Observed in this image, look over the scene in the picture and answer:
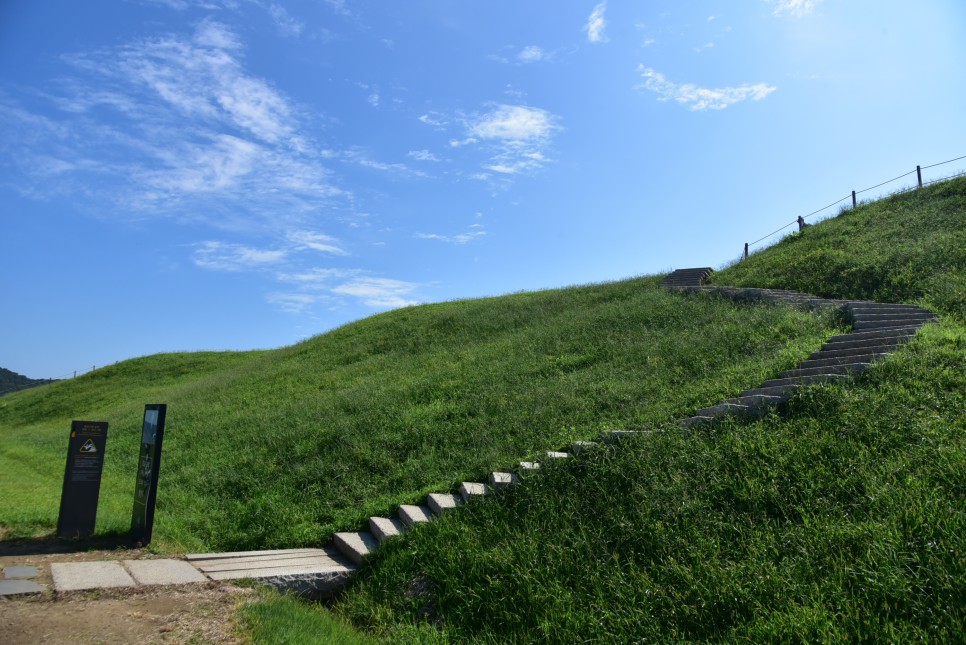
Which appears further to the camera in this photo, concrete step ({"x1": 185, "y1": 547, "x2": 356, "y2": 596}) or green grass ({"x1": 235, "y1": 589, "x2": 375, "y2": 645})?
concrete step ({"x1": 185, "y1": 547, "x2": 356, "y2": 596})

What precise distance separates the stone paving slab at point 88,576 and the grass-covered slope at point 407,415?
1429mm

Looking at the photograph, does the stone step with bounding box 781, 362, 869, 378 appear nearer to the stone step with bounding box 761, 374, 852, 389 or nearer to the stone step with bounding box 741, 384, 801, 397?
the stone step with bounding box 761, 374, 852, 389

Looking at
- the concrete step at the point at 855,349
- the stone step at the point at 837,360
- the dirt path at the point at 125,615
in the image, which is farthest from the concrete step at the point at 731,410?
the dirt path at the point at 125,615

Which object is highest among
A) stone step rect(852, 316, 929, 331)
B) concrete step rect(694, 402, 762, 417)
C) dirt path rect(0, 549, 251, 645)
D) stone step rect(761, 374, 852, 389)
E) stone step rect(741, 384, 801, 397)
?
stone step rect(852, 316, 929, 331)

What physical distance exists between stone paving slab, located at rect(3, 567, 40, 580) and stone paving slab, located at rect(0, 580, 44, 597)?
196mm

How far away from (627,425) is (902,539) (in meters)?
3.50

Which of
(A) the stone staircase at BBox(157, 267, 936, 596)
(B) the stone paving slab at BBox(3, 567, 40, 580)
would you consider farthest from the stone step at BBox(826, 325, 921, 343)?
(B) the stone paving slab at BBox(3, 567, 40, 580)

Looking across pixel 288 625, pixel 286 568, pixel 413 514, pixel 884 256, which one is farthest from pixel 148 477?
pixel 884 256

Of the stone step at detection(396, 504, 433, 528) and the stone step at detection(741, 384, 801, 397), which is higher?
the stone step at detection(741, 384, 801, 397)

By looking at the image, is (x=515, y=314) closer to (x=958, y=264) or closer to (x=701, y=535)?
(x=958, y=264)

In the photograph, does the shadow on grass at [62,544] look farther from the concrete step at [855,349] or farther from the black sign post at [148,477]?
the concrete step at [855,349]

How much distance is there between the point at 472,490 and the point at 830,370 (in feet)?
15.4

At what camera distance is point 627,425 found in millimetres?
7422

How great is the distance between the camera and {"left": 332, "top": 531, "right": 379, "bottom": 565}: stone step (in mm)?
6258
